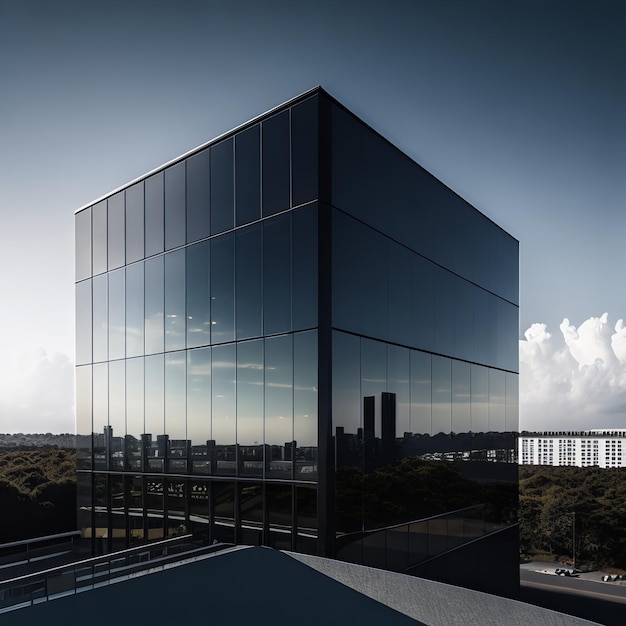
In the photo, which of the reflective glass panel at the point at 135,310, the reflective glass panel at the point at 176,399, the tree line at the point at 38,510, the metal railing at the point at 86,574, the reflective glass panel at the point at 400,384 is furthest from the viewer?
the tree line at the point at 38,510

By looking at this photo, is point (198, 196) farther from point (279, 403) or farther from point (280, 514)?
point (280, 514)

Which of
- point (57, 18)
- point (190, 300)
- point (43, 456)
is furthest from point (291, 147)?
point (43, 456)

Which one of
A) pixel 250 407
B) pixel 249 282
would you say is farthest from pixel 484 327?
pixel 250 407

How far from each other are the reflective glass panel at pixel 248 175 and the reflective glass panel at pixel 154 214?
11.9ft

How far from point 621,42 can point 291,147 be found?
1368 cm

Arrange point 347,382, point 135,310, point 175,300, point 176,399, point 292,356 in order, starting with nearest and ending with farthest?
point 292,356 → point 347,382 → point 176,399 → point 175,300 → point 135,310

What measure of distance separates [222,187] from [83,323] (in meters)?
8.19

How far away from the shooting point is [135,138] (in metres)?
22.1

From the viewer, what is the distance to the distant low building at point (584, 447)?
7544 centimetres

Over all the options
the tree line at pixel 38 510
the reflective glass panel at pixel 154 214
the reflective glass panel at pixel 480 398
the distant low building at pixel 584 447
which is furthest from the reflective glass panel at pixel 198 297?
the distant low building at pixel 584 447

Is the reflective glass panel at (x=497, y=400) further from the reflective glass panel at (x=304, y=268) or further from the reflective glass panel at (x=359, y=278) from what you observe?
the reflective glass panel at (x=304, y=268)

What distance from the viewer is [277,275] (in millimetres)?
16125

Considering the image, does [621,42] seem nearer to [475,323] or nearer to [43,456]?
[475,323]

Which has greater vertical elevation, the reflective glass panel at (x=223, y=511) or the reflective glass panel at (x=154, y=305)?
the reflective glass panel at (x=154, y=305)
